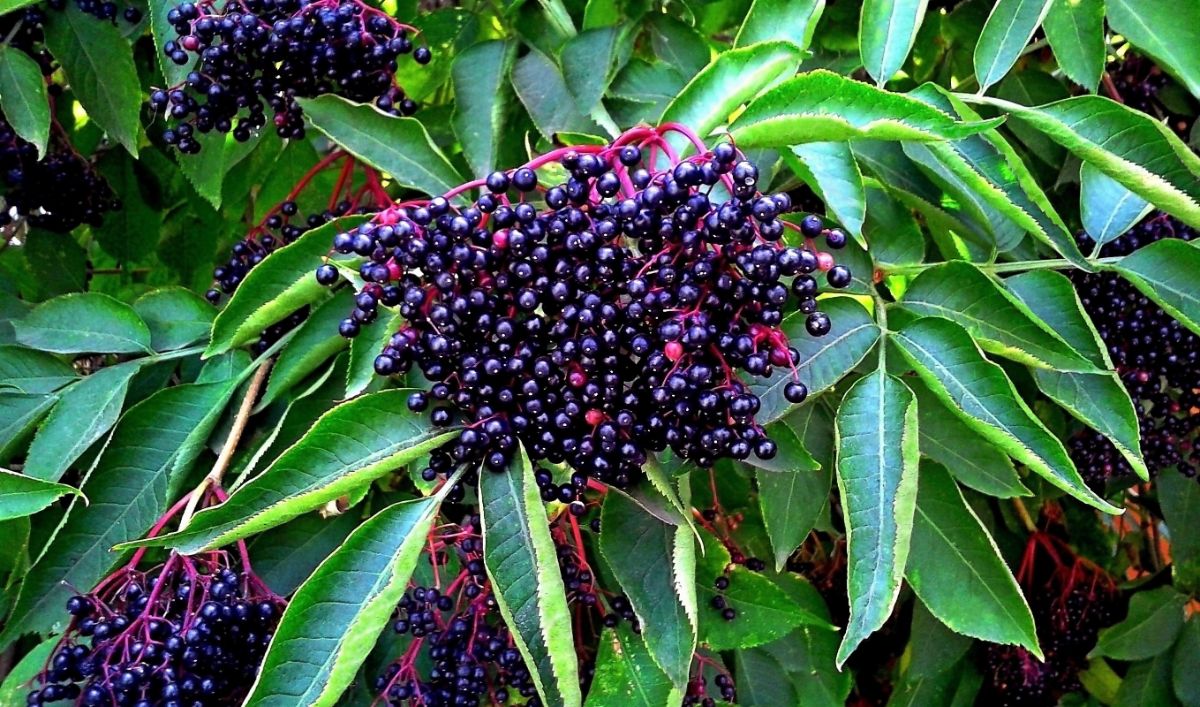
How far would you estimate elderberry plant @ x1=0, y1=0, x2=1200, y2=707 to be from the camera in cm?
94

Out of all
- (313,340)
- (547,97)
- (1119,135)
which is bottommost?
(1119,135)

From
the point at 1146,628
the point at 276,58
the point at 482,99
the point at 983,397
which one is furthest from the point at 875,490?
the point at 1146,628

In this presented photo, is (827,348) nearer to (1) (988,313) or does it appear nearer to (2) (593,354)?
(1) (988,313)

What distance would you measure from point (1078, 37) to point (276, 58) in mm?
1219

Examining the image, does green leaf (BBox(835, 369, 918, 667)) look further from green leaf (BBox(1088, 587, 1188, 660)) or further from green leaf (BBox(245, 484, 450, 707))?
green leaf (BBox(1088, 587, 1188, 660))

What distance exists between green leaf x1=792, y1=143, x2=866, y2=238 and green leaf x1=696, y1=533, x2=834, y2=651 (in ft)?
1.96

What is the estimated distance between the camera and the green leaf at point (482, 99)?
1.36 m

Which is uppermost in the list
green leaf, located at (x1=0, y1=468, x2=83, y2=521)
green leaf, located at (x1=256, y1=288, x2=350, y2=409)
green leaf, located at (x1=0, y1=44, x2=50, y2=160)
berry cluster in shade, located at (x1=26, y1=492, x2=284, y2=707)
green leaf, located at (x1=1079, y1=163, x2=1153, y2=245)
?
green leaf, located at (x1=0, y1=44, x2=50, y2=160)

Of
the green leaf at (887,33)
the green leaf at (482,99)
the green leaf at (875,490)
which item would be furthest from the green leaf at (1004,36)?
the green leaf at (482,99)

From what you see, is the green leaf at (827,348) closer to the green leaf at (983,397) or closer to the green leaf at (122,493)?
the green leaf at (983,397)

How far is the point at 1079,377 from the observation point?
4.00 feet

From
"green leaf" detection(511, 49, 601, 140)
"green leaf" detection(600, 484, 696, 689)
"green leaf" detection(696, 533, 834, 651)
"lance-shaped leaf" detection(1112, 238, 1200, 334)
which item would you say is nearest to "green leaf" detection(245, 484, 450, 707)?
"green leaf" detection(600, 484, 696, 689)

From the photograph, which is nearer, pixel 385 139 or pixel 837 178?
pixel 837 178

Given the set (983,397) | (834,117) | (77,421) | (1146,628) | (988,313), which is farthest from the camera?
(1146,628)
